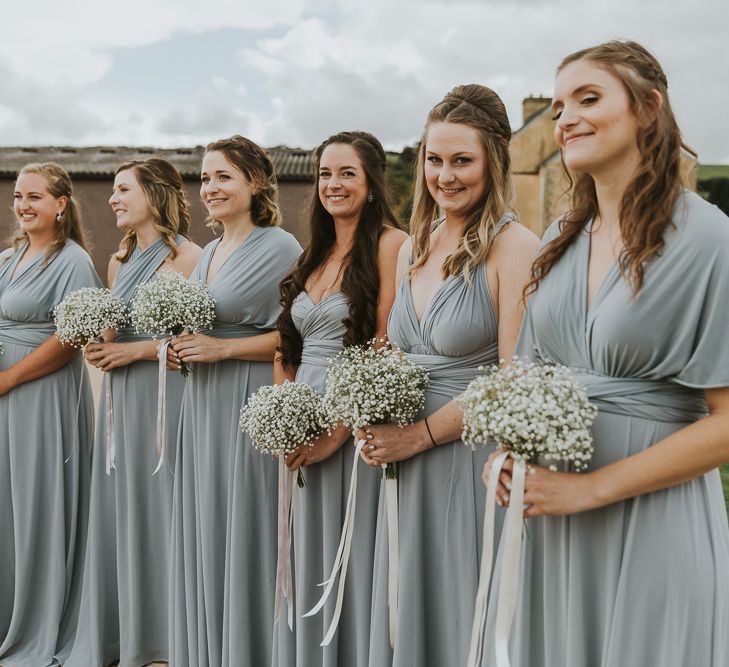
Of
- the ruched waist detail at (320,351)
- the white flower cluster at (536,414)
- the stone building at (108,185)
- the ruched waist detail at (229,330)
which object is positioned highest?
the stone building at (108,185)

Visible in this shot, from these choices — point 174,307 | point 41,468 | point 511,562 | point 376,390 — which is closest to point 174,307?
point 174,307

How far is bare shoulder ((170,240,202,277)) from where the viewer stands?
18.7 feet

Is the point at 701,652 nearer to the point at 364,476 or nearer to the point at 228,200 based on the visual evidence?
the point at 364,476

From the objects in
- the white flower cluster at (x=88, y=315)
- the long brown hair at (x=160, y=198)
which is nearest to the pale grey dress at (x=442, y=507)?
→ the white flower cluster at (x=88, y=315)

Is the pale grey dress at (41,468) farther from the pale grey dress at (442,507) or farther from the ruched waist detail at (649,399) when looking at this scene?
the ruched waist detail at (649,399)

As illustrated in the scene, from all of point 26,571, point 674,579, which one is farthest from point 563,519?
point 26,571

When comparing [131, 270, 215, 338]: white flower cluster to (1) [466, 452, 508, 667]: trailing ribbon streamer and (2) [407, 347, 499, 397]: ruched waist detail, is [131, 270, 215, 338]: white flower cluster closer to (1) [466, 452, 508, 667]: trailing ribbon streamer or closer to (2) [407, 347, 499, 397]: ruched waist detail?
(2) [407, 347, 499, 397]: ruched waist detail

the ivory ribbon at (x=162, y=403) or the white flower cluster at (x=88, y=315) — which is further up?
the white flower cluster at (x=88, y=315)

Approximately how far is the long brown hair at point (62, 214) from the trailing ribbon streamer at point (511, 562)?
468 cm

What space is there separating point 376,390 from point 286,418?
0.74 m

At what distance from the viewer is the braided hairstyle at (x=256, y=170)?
16.5 feet

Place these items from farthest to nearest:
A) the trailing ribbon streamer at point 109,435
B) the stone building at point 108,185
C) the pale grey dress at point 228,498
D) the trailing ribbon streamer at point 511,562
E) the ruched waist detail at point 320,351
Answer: the stone building at point 108,185, the trailing ribbon streamer at point 109,435, the pale grey dress at point 228,498, the ruched waist detail at point 320,351, the trailing ribbon streamer at point 511,562

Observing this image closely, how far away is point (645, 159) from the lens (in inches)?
99.8

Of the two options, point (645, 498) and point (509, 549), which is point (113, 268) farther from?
point (645, 498)
